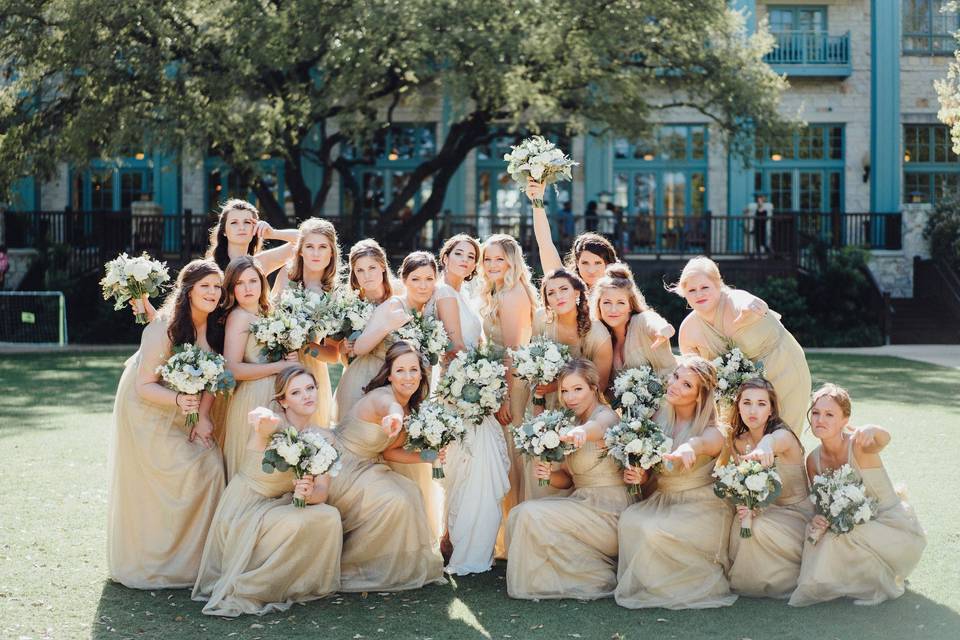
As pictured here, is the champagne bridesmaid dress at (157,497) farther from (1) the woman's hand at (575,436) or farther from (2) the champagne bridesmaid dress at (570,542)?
(1) the woman's hand at (575,436)

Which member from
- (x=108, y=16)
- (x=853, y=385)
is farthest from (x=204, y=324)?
(x=108, y=16)

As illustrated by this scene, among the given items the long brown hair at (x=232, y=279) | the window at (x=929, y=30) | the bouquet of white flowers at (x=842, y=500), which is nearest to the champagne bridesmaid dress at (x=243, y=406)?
the long brown hair at (x=232, y=279)

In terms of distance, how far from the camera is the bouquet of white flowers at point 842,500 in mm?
6441

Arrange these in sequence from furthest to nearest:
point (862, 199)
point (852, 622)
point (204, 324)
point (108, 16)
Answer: point (862, 199)
point (108, 16)
point (204, 324)
point (852, 622)

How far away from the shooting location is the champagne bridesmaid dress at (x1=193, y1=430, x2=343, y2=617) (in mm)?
6590

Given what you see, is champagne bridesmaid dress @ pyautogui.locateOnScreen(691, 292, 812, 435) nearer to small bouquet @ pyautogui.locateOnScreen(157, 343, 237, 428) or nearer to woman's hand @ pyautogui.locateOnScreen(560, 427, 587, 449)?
woman's hand @ pyautogui.locateOnScreen(560, 427, 587, 449)

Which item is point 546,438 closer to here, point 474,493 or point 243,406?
point 474,493

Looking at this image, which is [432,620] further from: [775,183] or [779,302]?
[775,183]

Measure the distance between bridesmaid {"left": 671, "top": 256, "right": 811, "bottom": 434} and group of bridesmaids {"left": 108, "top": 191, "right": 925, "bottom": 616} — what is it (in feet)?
0.05

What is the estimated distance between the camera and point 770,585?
267 inches

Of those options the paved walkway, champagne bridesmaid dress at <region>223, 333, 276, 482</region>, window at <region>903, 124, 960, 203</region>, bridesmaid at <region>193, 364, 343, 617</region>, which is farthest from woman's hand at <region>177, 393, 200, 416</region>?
window at <region>903, 124, 960, 203</region>

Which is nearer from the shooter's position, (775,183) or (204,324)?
(204,324)

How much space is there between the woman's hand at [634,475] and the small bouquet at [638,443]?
0.03 m

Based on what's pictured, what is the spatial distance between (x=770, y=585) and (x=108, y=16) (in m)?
19.3
